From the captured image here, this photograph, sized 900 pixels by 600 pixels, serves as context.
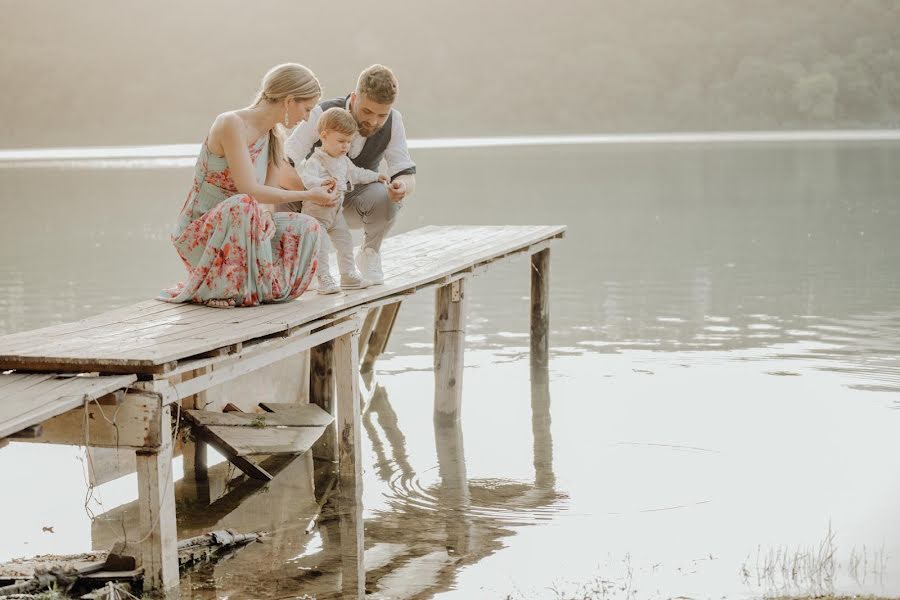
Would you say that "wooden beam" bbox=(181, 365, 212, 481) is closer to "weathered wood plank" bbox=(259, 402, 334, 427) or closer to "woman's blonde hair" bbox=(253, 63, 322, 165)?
"weathered wood plank" bbox=(259, 402, 334, 427)

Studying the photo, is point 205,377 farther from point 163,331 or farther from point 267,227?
point 267,227

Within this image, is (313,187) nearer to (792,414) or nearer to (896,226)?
(792,414)


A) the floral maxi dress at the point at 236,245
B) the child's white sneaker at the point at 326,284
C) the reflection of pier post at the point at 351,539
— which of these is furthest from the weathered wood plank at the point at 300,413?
the floral maxi dress at the point at 236,245

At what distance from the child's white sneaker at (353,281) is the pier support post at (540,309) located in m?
4.07

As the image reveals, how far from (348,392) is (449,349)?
2.38 meters

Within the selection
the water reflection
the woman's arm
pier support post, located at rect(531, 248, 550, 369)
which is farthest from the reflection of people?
pier support post, located at rect(531, 248, 550, 369)

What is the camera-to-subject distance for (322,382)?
8.62m

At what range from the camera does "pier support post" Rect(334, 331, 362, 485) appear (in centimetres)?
712

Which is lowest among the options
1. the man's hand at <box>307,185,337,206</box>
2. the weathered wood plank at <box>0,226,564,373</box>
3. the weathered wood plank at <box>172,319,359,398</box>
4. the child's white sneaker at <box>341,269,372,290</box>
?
the weathered wood plank at <box>172,319,359,398</box>

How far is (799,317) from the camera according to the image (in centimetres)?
1441

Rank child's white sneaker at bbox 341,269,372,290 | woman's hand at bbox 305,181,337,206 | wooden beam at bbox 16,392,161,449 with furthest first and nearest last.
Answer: child's white sneaker at bbox 341,269,372,290, woman's hand at bbox 305,181,337,206, wooden beam at bbox 16,392,161,449

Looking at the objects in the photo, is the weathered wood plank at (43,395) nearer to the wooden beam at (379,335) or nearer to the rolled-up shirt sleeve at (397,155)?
the rolled-up shirt sleeve at (397,155)

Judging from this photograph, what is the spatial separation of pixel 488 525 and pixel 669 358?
549cm

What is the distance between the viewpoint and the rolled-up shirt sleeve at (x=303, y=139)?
7.25 metres
